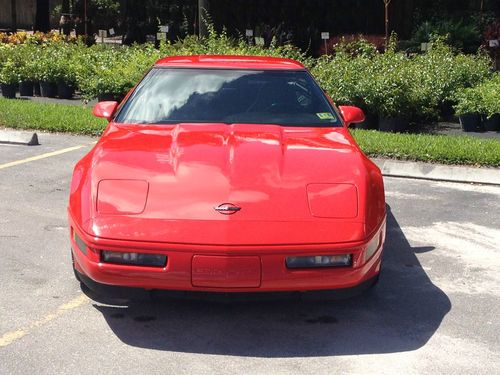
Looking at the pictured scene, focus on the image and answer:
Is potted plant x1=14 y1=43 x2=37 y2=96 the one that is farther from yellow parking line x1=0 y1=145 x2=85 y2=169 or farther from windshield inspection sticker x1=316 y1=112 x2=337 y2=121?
windshield inspection sticker x1=316 y1=112 x2=337 y2=121

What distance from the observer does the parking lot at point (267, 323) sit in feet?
12.7

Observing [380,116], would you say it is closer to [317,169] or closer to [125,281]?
[317,169]

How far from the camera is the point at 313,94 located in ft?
18.3

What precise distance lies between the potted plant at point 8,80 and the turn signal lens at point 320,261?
11.6 m

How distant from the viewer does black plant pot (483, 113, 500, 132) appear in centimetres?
1087

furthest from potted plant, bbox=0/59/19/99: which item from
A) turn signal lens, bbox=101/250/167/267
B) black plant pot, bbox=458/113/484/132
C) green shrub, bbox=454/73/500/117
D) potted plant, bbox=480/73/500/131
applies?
turn signal lens, bbox=101/250/167/267

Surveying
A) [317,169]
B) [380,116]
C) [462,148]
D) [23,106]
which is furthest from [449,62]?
[317,169]

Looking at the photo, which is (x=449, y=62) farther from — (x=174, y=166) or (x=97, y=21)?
(x=97, y=21)

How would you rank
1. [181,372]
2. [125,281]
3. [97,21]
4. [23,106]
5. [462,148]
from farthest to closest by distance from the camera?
1. [97,21]
2. [23,106]
3. [462,148]
4. [125,281]
5. [181,372]

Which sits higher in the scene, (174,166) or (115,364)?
(174,166)

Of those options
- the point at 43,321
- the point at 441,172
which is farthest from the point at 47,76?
the point at 43,321

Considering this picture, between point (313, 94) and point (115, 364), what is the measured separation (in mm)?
2616

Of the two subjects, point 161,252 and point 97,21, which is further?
point 97,21

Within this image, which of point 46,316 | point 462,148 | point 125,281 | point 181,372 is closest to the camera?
point 181,372
